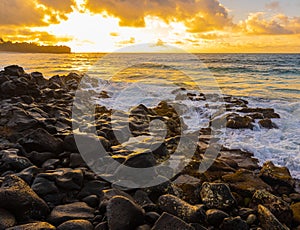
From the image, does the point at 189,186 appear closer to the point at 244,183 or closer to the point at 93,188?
the point at 244,183

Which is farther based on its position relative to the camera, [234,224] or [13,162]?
[13,162]

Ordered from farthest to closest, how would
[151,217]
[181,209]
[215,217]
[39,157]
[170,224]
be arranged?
[39,157], [215,217], [181,209], [151,217], [170,224]

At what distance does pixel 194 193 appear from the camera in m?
4.21

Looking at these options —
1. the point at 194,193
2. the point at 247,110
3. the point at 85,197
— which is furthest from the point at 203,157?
the point at 247,110

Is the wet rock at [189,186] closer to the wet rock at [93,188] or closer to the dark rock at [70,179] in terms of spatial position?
the wet rock at [93,188]

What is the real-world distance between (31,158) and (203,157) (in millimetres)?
3469

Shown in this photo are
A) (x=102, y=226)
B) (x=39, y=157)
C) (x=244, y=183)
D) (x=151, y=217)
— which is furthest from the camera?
(x=244, y=183)

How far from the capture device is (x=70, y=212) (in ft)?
10.6

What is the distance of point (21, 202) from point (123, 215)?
1125mm

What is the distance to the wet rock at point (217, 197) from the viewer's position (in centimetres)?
378

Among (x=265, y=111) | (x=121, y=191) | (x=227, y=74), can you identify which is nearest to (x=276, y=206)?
(x=121, y=191)

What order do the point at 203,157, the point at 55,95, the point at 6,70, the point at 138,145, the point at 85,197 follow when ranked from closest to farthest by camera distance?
the point at 85,197, the point at 138,145, the point at 203,157, the point at 55,95, the point at 6,70

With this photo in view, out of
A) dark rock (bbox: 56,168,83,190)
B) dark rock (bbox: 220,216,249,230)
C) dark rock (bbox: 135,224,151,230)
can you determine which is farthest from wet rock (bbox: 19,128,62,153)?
dark rock (bbox: 220,216,249,230)

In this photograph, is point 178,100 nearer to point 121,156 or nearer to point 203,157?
point 203,157
